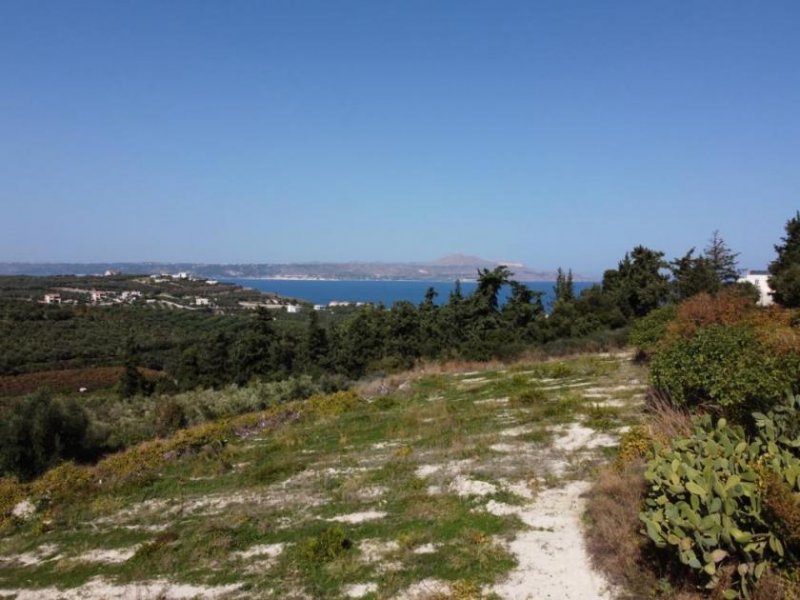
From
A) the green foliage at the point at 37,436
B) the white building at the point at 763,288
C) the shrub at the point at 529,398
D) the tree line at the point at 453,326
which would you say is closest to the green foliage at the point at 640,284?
the tree line at the point at 453,326

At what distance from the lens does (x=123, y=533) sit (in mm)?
10945

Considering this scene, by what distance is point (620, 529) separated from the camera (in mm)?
7461

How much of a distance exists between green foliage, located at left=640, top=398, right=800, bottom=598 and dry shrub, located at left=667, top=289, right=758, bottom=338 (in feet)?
33.2

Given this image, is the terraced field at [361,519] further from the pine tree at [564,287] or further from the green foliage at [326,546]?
the pine tree at [564,287]

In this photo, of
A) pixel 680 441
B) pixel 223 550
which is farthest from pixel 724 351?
pixel 223 550

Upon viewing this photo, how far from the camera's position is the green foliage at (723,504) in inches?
218

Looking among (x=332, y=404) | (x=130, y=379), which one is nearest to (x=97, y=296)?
(x=130, y=379)

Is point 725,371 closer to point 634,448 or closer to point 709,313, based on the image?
point 634,448

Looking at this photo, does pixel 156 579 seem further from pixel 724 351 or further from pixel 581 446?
pixel 724 351

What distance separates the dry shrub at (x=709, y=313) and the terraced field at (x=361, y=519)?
2318mm

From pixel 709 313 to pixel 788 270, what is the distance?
22.4 metres

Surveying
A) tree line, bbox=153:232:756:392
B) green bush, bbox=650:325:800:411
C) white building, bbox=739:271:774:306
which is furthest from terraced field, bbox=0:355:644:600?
tree line, bbox=153:232:756:392

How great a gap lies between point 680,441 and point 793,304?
30.5 metres

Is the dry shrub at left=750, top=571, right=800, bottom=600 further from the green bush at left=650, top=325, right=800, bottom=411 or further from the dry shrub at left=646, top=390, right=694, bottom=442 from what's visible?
the dry shrub at left=646, top=390, right=694, bottom=442
